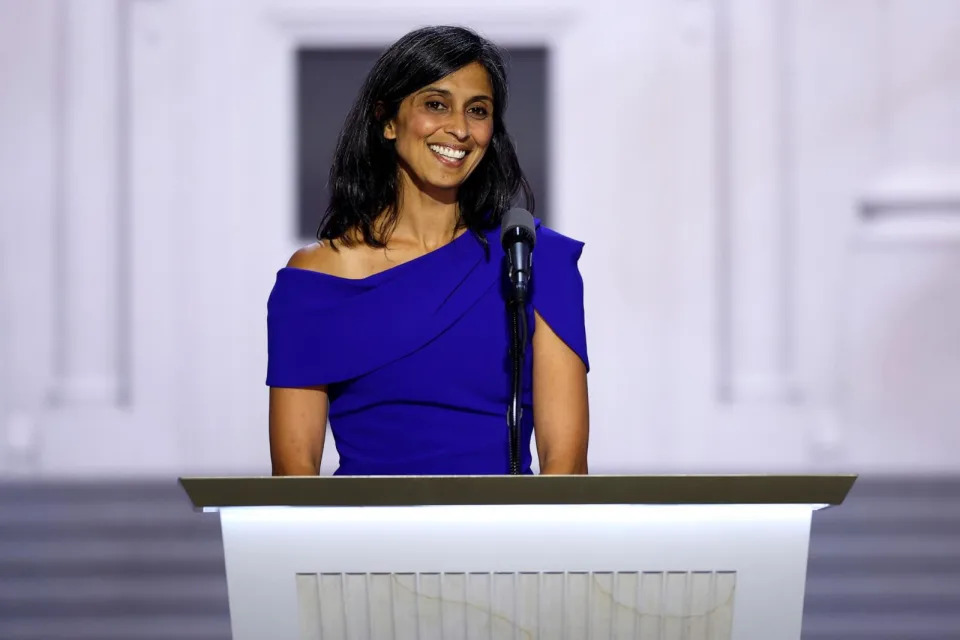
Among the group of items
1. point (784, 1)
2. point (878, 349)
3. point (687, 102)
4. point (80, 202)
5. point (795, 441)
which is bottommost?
point (795, 441)

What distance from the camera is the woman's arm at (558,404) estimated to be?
1682 millimetres

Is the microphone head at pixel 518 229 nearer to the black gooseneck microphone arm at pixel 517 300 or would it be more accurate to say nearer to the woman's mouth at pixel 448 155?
the black gooseneck microphone arm at pixel 517 300

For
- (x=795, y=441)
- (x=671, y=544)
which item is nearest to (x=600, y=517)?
(x=671, y=544)

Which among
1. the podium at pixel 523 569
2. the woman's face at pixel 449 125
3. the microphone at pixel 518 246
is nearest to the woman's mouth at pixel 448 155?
the woman's face at pixel 449 125

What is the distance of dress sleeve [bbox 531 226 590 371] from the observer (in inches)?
67.7

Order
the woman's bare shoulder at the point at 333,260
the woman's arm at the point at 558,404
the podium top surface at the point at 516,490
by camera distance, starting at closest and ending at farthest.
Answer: the podium top surface at the point at 516,490, the woman's arm at the point at 558,404, the woman's bare shoulder at the point at 333,260

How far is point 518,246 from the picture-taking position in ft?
4.70

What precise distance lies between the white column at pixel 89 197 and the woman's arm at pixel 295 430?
247 centimetres

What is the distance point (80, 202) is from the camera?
402cm

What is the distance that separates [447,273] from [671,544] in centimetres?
72

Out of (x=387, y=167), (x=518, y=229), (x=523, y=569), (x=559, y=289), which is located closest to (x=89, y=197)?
(x=387, y=167)

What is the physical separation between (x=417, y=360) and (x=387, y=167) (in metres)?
0.34

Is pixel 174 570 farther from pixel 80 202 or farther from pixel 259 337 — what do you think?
pixel 80 202

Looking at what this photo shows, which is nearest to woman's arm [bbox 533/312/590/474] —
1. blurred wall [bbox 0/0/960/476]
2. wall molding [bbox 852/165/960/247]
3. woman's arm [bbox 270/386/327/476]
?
woman's arm [bbox 270/386/327/476]
